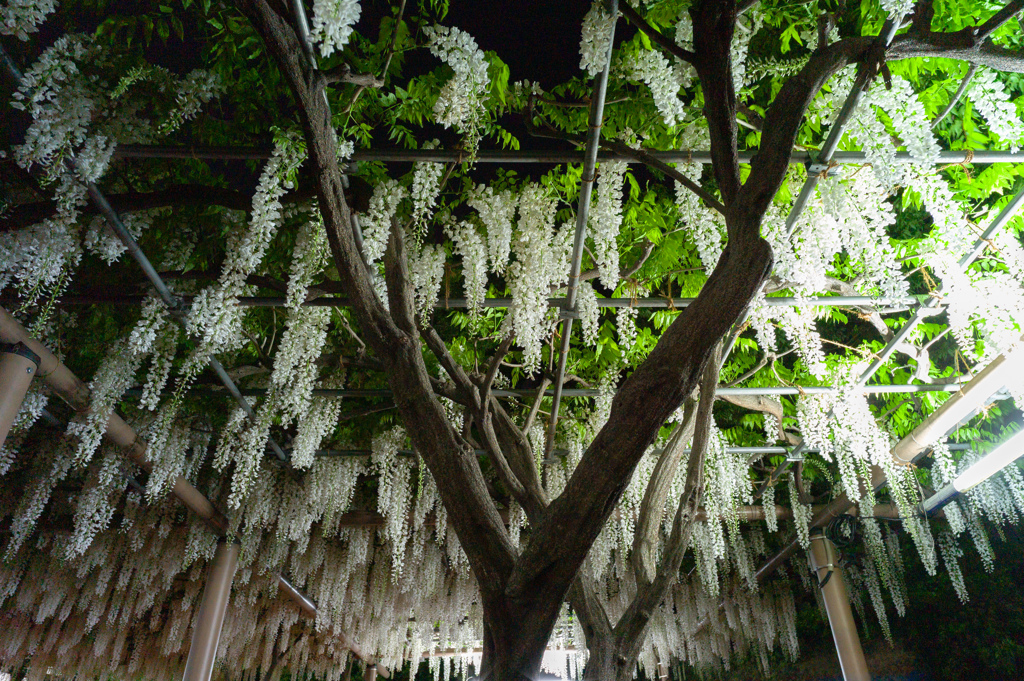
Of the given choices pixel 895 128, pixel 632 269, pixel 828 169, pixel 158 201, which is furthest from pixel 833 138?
pixel 158 201

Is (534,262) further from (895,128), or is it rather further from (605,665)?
(605,665)

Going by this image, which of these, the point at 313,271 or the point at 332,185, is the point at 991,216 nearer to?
the point at 332,185

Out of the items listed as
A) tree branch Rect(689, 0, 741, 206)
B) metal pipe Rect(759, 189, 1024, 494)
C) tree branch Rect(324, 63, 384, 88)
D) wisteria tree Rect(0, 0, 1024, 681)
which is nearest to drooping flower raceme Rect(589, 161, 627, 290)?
wisteria tree Rect(0, 0, 1024, 681)

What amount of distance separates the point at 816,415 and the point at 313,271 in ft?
12.4

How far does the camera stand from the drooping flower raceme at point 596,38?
2406mm

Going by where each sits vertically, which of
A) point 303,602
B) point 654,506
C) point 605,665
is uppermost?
point 303,602

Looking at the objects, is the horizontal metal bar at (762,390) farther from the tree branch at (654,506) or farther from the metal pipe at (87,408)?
the tree branch at (654,506)

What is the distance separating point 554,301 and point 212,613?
5064 millimetres

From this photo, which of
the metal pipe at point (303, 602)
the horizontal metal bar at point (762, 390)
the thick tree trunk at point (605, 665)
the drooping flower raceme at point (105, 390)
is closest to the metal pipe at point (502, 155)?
the drooping flower raceme at point (105, 390)

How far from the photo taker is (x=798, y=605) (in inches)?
360

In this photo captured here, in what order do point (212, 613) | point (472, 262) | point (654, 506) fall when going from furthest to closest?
1. point (212, 613)
2. point (472, 262)
3. point (654, 506)

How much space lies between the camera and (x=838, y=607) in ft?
20.4

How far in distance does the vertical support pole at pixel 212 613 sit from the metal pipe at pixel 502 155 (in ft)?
15.6

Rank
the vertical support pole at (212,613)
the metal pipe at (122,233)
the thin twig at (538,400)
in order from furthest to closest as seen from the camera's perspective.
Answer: the vertical support pole at (212,613) < the thin twig at (538,400) < the metal pipe at (122,233)
